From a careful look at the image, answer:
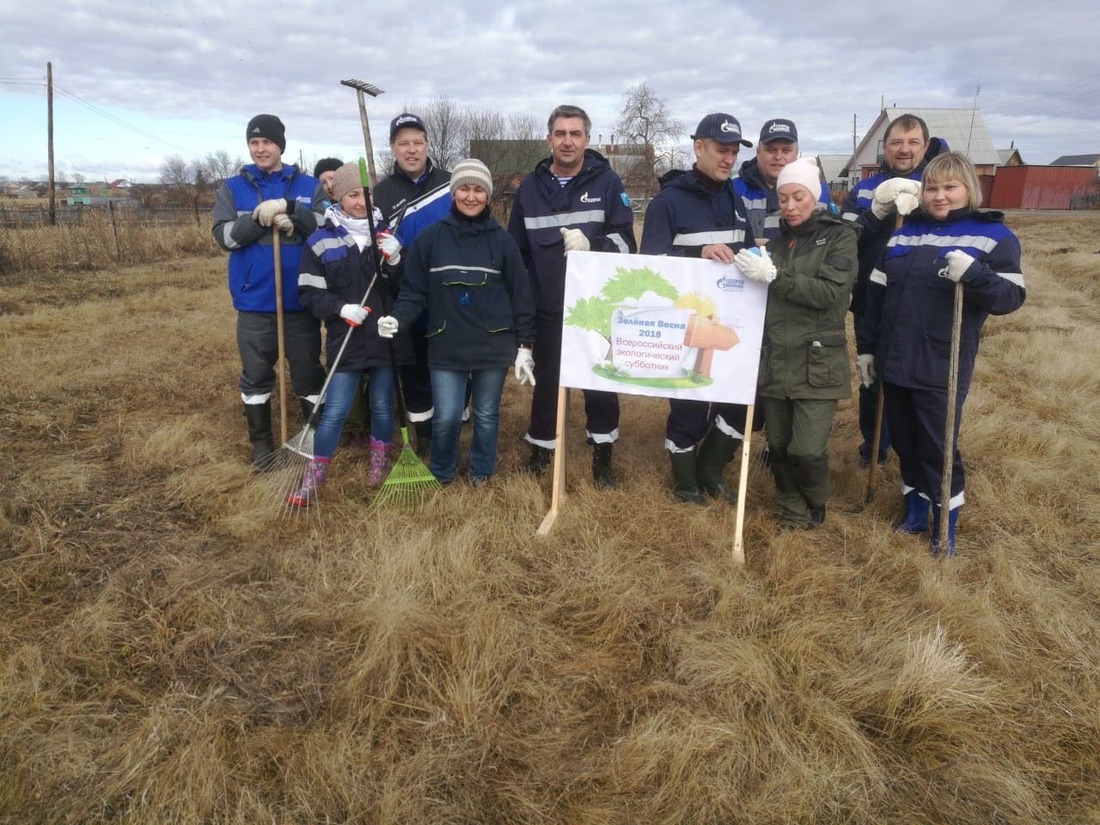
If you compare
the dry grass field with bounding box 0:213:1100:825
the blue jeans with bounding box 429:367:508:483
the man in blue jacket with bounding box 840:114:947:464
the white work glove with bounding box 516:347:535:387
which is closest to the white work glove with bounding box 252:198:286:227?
the blue jeans with bounding box 429:367:508:483

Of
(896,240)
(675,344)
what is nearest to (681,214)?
(675,344)

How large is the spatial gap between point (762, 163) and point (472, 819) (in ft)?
14.1

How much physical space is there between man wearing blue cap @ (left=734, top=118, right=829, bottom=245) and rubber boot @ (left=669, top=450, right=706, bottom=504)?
1.53 meters

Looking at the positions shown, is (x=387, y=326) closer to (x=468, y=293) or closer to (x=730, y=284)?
(x=468, y=293)

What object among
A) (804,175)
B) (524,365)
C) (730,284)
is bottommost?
(524,365)

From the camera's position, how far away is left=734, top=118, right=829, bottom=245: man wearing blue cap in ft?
14.8

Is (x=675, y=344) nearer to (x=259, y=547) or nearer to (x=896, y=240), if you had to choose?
(x=896, y=240)

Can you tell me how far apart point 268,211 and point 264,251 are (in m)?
0.34

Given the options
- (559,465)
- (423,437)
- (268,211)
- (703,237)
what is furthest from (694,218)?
(268,211)

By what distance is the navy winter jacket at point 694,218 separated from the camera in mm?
4230

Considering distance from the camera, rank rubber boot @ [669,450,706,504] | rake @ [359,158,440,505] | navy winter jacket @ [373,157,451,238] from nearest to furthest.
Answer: rake @ [359,158,440,505] → rubber boot @ [669,450,706,504] → navy winter jacket @ [373,157,451,238]

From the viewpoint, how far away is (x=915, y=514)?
4.24 meters

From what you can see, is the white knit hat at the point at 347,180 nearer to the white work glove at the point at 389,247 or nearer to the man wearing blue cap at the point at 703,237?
the white work glove at the point at 389,247

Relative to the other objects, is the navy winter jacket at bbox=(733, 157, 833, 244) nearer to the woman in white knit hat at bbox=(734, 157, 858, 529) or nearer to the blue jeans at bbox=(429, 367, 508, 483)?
the woman in white knit hat at bbox=(734, 157, 858, 529)
